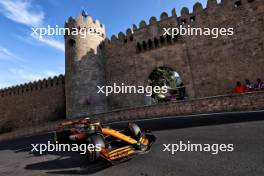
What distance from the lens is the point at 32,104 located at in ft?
82.3

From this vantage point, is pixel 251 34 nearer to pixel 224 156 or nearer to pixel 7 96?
pixel 224 156

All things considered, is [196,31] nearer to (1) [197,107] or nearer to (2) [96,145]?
(1) [197,107]

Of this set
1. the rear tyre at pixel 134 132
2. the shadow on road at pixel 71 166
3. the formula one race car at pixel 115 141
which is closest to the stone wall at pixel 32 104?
the shadow on road at pixel 71 166

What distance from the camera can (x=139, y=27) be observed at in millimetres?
19328

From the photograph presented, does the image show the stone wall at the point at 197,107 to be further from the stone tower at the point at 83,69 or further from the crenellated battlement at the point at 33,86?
the crenellated battlement at the point at 33,86

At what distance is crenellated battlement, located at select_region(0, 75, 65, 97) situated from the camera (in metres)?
23.8

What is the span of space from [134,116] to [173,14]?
33.4 ft

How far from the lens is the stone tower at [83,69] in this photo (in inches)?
742

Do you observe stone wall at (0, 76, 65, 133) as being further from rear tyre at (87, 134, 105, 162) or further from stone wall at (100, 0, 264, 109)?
rear tyre at (87, 134, 105, 162)

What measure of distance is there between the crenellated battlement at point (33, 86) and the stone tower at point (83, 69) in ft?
14.7

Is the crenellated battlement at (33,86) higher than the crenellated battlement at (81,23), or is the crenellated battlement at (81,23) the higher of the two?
the crenellated battlement at (81,23)

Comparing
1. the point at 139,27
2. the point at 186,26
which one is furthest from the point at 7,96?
the point at 186,26

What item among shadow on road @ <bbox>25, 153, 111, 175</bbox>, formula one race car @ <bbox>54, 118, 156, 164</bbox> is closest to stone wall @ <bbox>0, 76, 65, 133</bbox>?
shadow on road @ <bbox>25, 153, 111, 175</bbox>

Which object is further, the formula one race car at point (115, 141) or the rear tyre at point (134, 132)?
the rear tyre at point (134, 132)
